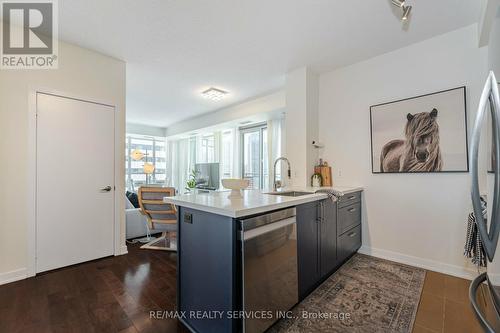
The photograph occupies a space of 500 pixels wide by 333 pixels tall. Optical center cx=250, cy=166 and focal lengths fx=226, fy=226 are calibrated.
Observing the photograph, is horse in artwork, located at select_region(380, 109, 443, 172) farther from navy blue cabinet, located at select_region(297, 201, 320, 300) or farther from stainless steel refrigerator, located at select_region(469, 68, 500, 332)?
stainless steel refrigerator, located at select_region(469, 68, 500, 332)

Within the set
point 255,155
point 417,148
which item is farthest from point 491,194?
point 255,155

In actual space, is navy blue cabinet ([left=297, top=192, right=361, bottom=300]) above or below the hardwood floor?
above

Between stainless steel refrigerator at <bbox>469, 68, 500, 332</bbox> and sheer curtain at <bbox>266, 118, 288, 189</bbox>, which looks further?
sheer curtain at <bbox>266, 118, 288, 189</bbox>

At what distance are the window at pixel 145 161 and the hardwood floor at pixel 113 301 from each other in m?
4.75

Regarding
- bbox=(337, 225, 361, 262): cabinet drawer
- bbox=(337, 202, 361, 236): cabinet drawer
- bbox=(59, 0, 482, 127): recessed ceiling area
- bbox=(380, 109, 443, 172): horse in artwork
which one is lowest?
bbox=(337, 225, 361, 262): cabinet drawer

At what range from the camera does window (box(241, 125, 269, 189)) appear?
5.29 m

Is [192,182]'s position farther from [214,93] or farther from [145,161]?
[214,93]

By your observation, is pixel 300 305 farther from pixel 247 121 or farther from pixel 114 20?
pixel 247 121

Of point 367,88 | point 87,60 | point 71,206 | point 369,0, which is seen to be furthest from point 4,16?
point 367,88

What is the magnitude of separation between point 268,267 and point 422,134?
2349 mm

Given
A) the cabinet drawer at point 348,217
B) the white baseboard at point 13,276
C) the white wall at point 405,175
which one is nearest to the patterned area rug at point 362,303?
the white wall at point 405,175

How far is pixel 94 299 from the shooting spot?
1959 millimetres

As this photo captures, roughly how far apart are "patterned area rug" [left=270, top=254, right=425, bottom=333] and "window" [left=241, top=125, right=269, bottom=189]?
3001 millimetres

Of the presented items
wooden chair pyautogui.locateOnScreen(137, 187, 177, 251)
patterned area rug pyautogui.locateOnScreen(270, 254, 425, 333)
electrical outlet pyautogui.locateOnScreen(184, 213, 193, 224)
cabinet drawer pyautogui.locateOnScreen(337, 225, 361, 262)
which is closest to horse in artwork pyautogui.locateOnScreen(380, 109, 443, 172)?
cabinet drawer pyautogui.locateOnScreen(337, 225, 361, 262)
